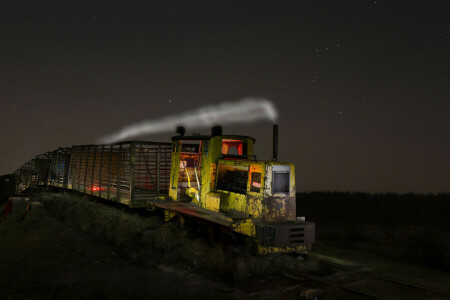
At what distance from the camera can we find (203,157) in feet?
34.4

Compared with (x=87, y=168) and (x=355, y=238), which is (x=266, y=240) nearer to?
(x=355, y=238)

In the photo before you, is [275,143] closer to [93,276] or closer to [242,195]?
[242,195]

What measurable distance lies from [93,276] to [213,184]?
427 cm

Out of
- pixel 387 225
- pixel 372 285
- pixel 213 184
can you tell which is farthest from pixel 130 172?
pixel 387 225

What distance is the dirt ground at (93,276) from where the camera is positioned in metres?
6.09

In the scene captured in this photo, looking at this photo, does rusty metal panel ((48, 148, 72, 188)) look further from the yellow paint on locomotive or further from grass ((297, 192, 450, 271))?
grass ((297, 192, 450, 271))

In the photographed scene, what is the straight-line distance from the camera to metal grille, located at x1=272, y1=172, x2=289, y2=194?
27.2 feet

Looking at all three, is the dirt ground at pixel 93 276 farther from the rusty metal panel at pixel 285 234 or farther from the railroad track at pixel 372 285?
the rusty metal panel at pixel 285 234

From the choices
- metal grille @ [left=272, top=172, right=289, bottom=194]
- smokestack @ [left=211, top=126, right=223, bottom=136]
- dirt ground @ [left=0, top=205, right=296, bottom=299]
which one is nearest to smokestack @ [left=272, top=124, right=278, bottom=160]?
metal grille @ [left=272, top=172, right=289, bottom=194]

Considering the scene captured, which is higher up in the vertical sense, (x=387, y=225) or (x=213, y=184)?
(x=213, y=184)

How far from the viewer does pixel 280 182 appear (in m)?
8.41

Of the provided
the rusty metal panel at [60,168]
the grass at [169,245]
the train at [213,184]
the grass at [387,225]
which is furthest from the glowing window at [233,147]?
the rusty metal panel at [60,168]

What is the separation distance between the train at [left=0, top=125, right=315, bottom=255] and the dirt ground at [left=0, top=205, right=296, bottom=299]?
5.03 ft

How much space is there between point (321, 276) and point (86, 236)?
781cm
